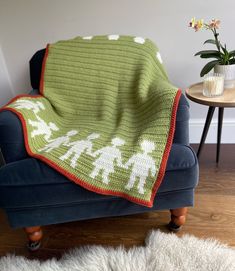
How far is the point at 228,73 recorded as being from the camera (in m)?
1.24

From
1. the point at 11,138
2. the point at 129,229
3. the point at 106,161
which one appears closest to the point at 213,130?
the point at 129,229

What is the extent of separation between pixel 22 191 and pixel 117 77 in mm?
724

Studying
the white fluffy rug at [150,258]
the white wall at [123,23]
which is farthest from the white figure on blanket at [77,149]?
the white wall at [123,23]

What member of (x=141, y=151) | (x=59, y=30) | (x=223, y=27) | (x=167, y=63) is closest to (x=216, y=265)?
(x=141, y=151)

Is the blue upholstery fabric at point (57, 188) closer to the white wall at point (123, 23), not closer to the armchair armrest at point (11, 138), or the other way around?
the armchair armrest at point (11, 138)

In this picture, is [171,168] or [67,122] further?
[67,122]

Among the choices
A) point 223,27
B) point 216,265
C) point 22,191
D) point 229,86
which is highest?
point 223,27

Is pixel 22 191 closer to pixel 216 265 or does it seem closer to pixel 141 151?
pixel 141 151

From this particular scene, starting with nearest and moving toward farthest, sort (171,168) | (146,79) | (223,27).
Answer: (171,168)
(146,79)
(223,27)

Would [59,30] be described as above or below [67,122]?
above

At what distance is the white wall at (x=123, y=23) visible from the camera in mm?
1452

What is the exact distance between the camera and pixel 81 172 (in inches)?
36.4

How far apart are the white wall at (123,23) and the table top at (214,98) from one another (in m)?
0.37

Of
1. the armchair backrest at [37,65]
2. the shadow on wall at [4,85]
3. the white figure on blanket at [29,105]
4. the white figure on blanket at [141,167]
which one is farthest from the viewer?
the shadow on wall at [4,85]
